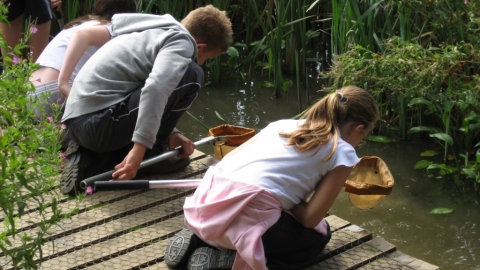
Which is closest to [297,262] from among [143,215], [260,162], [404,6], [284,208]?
[284,208]

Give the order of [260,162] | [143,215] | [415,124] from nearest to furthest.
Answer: [260,162] → [143,215] → [415,124]

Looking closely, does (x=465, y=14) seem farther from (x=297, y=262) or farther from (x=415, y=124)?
(x=297, y=262)

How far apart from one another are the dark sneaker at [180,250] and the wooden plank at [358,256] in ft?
1.35

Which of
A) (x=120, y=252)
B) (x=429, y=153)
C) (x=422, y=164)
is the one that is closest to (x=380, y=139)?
(x=429, y=153)

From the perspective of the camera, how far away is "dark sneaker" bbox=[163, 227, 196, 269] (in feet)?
8.13

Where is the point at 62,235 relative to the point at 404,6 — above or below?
below

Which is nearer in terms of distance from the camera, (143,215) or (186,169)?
(143,215)

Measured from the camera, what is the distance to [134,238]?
272cm

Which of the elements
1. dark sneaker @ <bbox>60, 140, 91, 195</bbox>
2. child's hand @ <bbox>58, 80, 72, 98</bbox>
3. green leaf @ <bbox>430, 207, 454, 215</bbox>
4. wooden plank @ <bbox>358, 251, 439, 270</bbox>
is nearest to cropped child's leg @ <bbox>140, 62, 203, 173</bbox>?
dark sneaker @ <bbox>60, 140, 91, 195</bbox>

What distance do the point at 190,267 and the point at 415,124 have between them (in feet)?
7.33

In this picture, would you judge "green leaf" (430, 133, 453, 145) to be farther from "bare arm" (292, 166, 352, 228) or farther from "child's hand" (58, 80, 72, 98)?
"child's hand" (58, 80, 72, 98)

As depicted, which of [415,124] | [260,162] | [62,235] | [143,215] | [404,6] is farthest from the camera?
[415,124]

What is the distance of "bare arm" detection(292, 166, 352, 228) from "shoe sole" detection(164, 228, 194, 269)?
385mm

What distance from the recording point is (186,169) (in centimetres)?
332
